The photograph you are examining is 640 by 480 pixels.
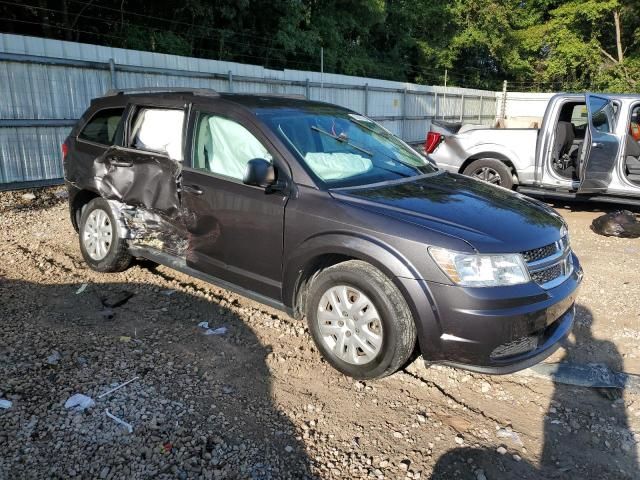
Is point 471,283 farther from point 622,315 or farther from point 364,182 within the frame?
point 622,315

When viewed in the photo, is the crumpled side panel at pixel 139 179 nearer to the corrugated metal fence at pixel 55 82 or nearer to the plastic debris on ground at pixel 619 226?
the corrugated metal fence at pixel 55 82

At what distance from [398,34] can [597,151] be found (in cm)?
2553

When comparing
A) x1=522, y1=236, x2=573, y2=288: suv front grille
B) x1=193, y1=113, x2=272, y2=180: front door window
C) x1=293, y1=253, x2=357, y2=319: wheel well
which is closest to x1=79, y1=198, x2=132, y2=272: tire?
x1=193, y1=113, x2=272, y2=180: front door window

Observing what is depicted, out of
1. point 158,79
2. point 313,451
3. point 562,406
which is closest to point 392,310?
point 313,451

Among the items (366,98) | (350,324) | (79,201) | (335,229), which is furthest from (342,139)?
(366,98)

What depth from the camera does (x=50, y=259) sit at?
5.65 metres

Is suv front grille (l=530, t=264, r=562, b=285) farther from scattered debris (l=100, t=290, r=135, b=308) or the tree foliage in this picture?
the tree foliage

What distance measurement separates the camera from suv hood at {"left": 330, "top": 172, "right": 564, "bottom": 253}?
122 inches

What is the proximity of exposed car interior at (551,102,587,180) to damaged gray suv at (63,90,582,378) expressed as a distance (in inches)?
181

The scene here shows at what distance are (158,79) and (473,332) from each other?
8.97 m

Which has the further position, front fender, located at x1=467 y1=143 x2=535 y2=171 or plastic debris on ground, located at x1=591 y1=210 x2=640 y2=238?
front fender, located at x1=467 y1=143 x2=535 y2=171

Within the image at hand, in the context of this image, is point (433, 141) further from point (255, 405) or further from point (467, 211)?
point (255, 405)

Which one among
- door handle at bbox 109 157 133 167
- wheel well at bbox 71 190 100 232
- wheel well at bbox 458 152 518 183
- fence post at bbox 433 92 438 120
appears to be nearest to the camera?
door handle at bbox 109 157 133 167

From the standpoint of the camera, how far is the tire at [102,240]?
16.1 feet
